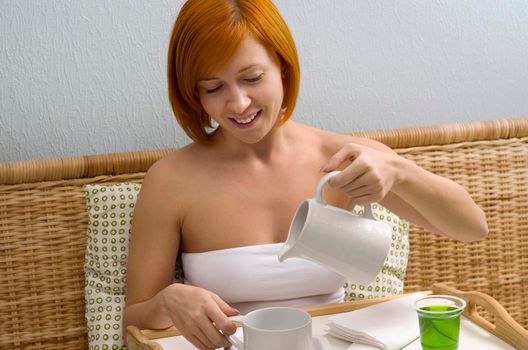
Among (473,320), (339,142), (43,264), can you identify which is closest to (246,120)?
(339,142)

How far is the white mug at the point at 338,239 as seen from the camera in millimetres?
1118

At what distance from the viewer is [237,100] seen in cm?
145

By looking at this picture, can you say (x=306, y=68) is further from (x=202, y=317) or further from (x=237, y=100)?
(x=202, y=317)

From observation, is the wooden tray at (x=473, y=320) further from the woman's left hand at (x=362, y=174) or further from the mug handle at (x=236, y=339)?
the woman's left hand at (x=362, y=174)

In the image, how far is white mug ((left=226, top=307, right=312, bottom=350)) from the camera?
3.54ft

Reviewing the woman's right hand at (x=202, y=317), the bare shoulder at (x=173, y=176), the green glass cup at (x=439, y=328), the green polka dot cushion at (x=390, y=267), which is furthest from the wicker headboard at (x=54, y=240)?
the green glass cup at (x=439, y=328)

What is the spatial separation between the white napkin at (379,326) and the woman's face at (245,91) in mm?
394

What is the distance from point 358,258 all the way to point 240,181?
548 millimetres

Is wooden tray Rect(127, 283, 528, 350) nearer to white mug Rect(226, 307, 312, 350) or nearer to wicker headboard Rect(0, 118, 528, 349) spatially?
white mug Rect(226, 307, 312, 350)

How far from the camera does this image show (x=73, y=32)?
1.85 m

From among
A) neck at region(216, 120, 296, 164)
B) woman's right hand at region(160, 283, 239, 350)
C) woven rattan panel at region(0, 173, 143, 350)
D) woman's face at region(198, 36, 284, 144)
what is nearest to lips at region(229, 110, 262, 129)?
woman's face at region(198, 36, 284, 144)

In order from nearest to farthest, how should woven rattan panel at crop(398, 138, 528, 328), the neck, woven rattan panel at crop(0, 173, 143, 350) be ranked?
the neck, woven rattan panel at crop(0, 173, 143, 350), woven rattan panel at crop(398, 138, 528, 328)

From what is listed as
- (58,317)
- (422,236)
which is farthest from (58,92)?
(422,236)

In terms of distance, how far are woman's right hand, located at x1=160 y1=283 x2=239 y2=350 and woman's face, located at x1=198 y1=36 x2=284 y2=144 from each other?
350mm
